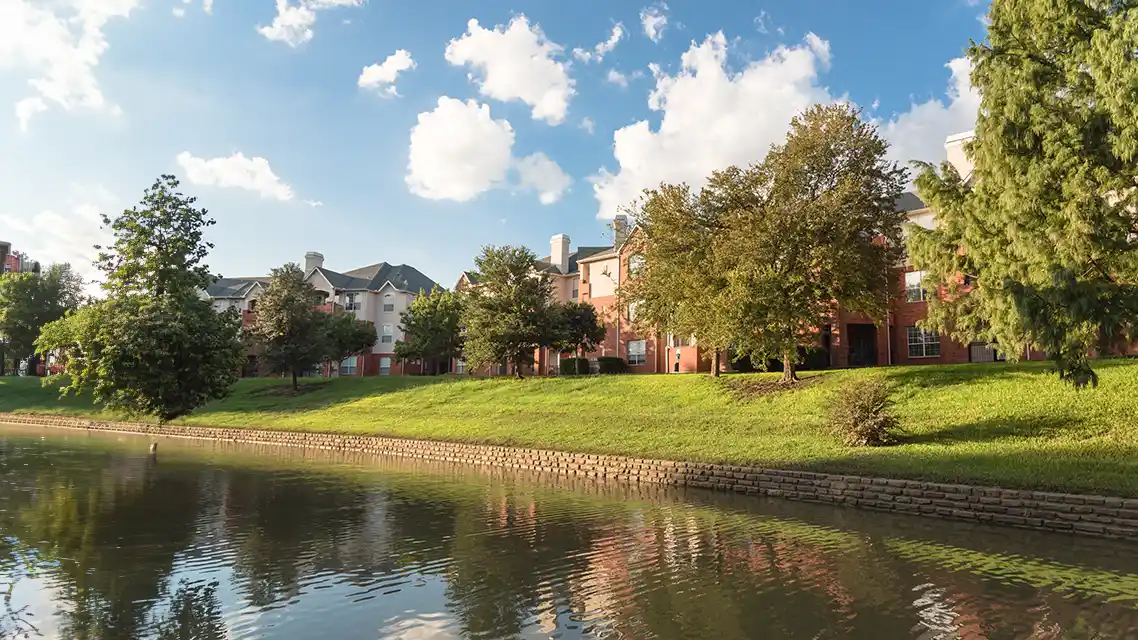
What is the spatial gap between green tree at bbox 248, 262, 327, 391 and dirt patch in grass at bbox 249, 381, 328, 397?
0.69 meters

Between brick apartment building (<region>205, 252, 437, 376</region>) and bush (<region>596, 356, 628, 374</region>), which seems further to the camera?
brick apartment building (<region>205, 252, 437, 376</region>)

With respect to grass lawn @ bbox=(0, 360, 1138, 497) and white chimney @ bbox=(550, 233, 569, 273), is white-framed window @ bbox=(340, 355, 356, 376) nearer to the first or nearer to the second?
white chimney @ bbox=(550, 233, 569, 273)

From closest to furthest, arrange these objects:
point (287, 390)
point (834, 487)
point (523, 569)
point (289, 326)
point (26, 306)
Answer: point (523, 569) → point (834, 487) → point (289, 326) → point (287, 390) → point (26, 306)

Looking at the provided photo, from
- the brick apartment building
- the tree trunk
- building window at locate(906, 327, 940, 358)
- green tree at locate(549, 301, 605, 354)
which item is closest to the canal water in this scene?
the tree trunk

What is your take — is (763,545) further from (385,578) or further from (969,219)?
(969,219)

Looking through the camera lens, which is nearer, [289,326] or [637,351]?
[289,326]

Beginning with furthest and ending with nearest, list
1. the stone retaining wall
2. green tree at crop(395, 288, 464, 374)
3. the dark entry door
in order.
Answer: green tree at crop(395, 288, 464, 374)
the dark entry door
the stone retaining wall

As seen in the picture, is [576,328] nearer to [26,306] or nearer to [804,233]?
[804,233]

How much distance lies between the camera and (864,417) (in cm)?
1991

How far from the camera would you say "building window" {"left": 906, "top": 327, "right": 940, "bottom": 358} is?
39.1 meters

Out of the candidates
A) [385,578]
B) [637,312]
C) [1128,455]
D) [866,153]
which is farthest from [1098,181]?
[637,312]

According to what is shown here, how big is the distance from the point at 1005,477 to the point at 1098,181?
7.27 metres

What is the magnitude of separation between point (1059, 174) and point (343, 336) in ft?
160

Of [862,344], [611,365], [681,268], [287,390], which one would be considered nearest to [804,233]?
[681,268]
